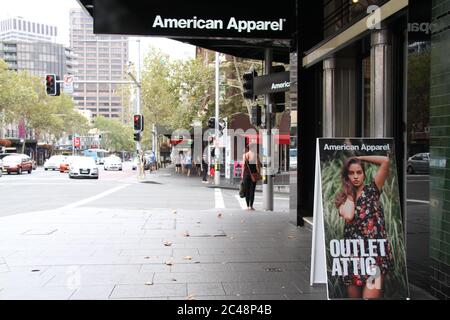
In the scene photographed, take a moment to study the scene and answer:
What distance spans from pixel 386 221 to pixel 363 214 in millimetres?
227

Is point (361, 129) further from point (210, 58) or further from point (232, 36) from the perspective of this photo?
point (210, 58)

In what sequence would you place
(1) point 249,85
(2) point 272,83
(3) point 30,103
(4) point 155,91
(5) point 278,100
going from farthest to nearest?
1. (3) point 30,103
2. (4) point 155,91
3. (5) point 278,100
4. (1) point 249,85
5. (2) point 272,83

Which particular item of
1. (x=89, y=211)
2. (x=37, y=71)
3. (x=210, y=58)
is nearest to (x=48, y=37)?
(x=37, y=71)

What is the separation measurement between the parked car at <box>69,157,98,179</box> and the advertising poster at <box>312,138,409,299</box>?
29.7 meters

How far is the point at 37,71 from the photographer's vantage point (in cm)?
13150

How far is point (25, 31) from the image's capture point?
12319cm

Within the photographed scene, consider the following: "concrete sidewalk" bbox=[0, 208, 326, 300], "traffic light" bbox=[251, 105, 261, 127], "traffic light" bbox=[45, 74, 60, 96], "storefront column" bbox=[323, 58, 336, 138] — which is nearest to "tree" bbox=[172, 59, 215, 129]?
"traffic light" bbox=[45, 74, 60, 96]

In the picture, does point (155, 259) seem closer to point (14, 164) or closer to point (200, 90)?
point (200, 90)

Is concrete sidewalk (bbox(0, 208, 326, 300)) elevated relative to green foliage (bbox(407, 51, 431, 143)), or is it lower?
lower

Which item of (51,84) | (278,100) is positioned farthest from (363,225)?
(51,84)

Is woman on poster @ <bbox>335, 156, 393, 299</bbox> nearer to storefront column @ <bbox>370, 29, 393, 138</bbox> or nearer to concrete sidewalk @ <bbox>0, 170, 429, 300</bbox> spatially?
concrete sidewalk @ <bbox>0, 170, 429, 300</bbox>

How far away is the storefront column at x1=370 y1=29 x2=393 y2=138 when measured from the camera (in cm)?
662

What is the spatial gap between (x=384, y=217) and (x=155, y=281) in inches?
103

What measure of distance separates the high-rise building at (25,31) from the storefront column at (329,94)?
112 metres
